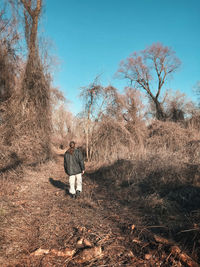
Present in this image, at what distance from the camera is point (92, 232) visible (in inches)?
121

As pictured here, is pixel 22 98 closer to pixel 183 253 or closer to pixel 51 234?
pixel 51 234

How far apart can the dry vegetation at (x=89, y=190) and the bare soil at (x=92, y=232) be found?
14 millimetres

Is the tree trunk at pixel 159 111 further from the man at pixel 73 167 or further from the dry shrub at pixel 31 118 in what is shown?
the man at pixel 73 167

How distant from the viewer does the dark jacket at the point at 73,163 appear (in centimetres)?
532

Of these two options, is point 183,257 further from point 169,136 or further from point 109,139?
point 169,136

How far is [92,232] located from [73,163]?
100 inches

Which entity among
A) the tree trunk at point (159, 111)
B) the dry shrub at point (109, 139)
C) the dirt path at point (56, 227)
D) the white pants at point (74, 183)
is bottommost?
the dirt path at point (56, 227)

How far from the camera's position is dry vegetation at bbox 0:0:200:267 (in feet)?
8.18

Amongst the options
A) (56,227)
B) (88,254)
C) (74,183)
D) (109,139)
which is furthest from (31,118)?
(88,254)

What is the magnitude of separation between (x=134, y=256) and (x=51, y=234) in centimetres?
144

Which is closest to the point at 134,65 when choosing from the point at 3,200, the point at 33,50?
the point at 33,50

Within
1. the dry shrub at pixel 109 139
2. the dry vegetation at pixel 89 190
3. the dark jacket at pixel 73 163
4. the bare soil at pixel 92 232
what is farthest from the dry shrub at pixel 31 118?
the dark jacket at pixel 73 163

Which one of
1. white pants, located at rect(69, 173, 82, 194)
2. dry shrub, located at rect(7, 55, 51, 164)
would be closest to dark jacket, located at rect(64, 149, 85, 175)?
white pants, located at rect(69, 173, 82, 194)

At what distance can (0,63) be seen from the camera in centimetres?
850
